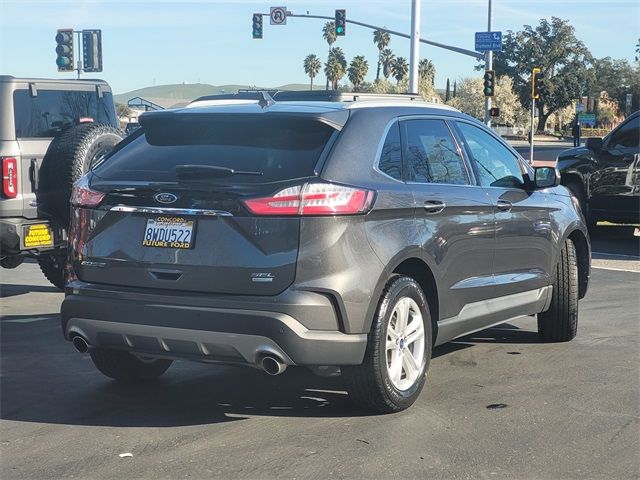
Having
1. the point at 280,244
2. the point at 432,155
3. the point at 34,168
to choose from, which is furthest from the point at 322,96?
the point at 34,168

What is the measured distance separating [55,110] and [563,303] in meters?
5.47

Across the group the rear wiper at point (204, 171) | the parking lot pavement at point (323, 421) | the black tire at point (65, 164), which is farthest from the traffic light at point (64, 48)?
the rear wiper at point (204, 171)

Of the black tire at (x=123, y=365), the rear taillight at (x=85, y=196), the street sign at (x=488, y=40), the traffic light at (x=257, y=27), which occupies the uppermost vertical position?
the traffic light at (x=257, y=27)

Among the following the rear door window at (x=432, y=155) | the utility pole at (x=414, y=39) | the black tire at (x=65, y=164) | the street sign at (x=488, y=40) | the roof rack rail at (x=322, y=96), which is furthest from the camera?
the street sign at (x=488, y=40)

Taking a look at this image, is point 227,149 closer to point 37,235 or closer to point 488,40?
point 37,235

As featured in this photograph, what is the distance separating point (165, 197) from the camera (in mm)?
4875

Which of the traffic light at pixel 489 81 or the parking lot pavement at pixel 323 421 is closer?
the parking lot pavement at pixel 323 421

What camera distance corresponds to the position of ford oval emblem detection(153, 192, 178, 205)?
4855 mm

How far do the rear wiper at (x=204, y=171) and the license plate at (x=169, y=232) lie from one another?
26cm

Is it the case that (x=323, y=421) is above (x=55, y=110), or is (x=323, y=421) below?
below

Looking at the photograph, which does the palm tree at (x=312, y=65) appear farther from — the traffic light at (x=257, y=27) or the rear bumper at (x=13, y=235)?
the rear bumper at (x=13, y=235)

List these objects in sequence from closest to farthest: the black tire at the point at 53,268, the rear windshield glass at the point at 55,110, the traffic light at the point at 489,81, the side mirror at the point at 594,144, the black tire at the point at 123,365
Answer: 1. the black tire at the point at 123,365
2. the rear windshield glass at the point at 55,110
3. the black tire at the point at 53,268
4. the side mirror at the point at 594,144
5. the traffic light at the point at 489,81

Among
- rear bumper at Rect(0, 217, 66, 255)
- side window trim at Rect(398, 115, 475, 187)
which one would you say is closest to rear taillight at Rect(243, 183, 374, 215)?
side window trim at Rect(398, 115, 475, 187)

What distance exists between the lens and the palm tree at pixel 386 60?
4801 inches
